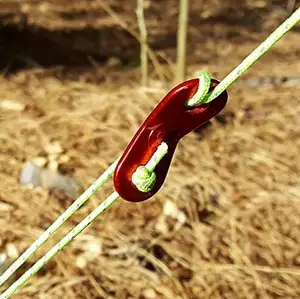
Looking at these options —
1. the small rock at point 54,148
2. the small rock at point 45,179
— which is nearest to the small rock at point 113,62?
the small rock at point 54,148

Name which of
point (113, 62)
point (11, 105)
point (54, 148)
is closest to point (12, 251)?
point (54, 148)

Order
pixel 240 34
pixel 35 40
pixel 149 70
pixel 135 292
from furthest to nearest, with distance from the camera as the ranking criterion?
pixel 240 34
pixel 35 40
pixel 149 70
pixel 135 292

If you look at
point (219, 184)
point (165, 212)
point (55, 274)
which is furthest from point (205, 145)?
point (55, 274)

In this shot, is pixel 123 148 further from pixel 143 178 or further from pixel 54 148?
pixel 143 178

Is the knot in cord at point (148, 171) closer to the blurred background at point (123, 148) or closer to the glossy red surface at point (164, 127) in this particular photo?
the glossy red surface at point (164, 127)

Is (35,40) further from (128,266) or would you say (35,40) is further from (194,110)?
(194,110)

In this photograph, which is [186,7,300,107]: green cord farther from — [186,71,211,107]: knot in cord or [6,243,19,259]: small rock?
[6,243,19,259]: small rock
